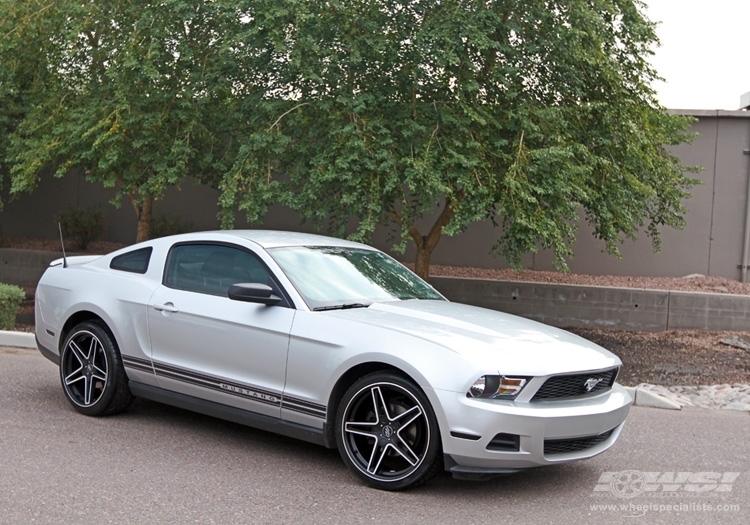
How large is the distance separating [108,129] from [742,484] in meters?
10.2

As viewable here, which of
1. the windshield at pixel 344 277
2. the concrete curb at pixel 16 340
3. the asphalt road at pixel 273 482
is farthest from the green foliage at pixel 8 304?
the windshield at pixel 344 277

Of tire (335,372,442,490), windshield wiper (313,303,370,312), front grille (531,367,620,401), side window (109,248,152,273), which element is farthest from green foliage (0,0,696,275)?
tire (335,372,442,490)

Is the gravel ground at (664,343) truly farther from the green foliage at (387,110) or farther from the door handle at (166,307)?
the door handle at (166,307)

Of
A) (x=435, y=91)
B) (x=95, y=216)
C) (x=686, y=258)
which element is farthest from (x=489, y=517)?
(x=95, y=216)

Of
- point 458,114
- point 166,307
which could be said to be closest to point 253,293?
point 166,307

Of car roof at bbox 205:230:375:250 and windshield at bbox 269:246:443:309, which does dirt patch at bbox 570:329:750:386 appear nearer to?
windshield at bbox 269:246:443:309

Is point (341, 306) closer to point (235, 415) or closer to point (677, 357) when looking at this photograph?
point (235, 415)

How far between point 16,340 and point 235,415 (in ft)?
19.5

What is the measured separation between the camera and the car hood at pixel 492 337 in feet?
17.1

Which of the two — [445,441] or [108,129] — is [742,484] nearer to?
[445,441]

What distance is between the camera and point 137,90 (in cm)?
1313

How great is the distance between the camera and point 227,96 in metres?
13.5

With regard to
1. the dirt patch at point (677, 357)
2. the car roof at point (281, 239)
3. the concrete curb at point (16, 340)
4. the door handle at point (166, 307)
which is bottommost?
the dirt patch at point (677, 357)

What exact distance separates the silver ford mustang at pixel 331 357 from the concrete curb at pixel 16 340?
11.5 feet
